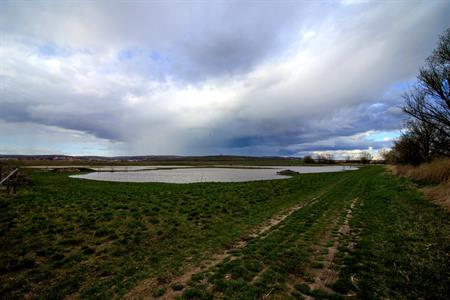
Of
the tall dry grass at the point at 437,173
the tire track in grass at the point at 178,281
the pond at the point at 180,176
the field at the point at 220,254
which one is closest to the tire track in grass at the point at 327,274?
the field at the point at 220,254

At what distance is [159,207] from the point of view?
41.5ft

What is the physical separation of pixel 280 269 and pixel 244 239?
8.36ft

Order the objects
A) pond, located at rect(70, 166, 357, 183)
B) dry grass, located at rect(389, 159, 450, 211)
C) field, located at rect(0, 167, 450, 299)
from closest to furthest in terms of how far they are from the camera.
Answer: field, located at rect(0, 167, 450, 299), dry grass, located at rect(389, 159, 450, 211), pond, located at rect(70, 166, 357, 183)

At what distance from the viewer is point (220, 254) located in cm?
648

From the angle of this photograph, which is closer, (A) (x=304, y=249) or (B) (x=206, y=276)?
(B) (x=206, y=276)

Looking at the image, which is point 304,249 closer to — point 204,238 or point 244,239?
point 244,239

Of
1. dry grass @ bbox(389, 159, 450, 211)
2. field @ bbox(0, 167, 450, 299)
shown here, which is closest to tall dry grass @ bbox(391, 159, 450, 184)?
dry grass @ bbox(389, 159, 450, 211)

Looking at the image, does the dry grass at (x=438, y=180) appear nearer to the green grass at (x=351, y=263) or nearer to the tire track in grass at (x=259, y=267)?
the green grass at (x=351, y=263)

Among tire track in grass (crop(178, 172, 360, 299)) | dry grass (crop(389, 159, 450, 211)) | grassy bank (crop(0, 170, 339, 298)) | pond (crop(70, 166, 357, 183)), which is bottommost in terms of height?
pond (crop(70, 166, 357, 183))

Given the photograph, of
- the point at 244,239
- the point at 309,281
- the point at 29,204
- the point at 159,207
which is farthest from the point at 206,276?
the point at 29,204

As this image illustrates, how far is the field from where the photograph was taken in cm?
456

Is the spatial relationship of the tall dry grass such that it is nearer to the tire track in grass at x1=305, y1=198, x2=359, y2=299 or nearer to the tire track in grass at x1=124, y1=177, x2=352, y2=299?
the tire track in grass at x1=305, y1=198, x2=359, y2=299

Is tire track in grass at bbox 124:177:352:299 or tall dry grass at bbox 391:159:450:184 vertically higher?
tall dry grass at bbox 391:159:450:184

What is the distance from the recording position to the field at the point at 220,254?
15.0 ft
